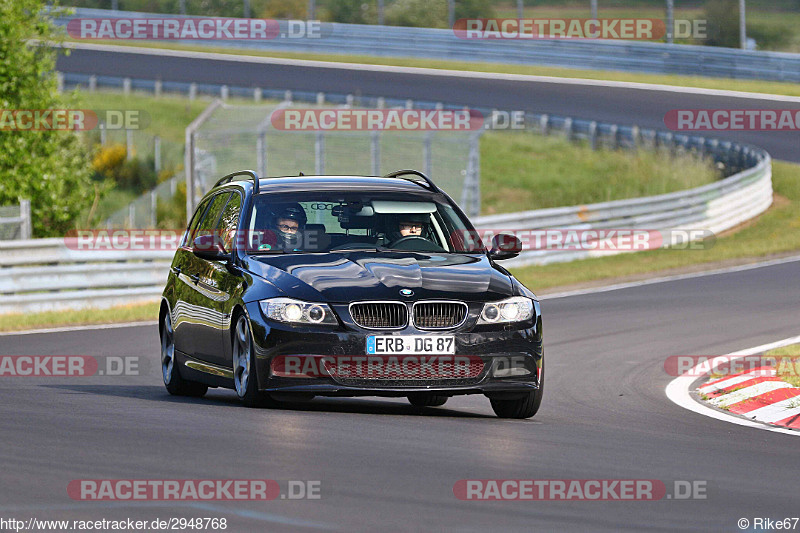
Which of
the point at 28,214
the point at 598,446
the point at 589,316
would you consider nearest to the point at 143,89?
the point at 28,214

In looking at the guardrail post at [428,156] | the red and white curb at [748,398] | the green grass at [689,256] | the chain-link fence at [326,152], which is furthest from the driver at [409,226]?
the guardrail post at [428,156]

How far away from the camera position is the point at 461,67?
169ft

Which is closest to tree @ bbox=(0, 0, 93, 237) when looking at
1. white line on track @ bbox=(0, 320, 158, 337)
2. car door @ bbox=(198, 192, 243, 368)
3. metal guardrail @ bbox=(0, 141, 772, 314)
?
metal guardrail @ bbox=(0, 141, 772, 314)

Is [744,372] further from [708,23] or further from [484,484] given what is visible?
[708,23]

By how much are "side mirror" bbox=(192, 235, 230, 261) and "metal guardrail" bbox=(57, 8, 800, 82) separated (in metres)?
36.9

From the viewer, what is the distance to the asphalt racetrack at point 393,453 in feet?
21.0

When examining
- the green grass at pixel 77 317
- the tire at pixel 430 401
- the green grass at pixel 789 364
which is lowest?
the green grass at pixel 77 317

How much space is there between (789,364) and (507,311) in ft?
15.8

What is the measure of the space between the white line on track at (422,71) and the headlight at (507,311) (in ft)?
113

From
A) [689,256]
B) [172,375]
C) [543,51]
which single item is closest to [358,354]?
[172,375]

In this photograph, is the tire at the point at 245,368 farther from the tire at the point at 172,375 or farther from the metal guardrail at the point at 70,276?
the metal guardrail at the point at 70,276

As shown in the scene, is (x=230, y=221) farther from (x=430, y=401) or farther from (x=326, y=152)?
(x=326, y=152)

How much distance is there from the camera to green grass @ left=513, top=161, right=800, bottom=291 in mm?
24750

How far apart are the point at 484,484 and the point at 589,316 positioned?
1206cm
